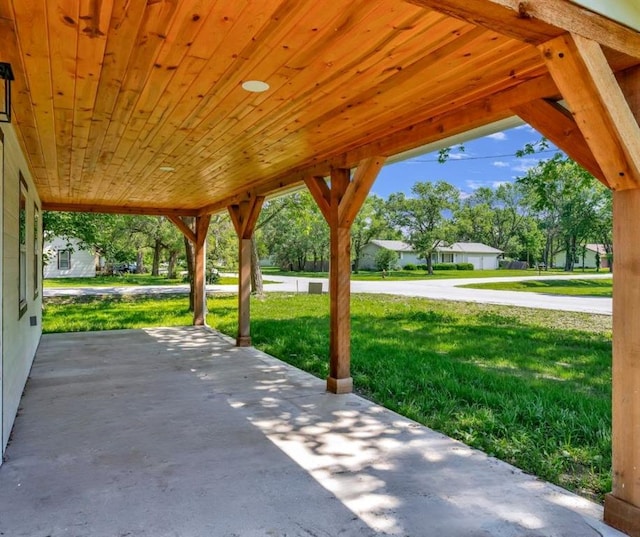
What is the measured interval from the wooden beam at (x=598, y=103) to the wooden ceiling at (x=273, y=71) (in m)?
0.09

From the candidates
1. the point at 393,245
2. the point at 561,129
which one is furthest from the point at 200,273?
the point at 393,245

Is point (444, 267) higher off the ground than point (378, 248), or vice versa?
point (378, 248)

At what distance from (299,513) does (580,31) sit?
2439 millimetres

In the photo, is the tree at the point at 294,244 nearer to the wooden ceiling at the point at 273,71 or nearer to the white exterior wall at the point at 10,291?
the white exterior wall at the point at 10,291

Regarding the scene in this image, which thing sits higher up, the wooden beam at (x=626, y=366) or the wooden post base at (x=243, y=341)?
the wooden beam at (x=626, y=366)

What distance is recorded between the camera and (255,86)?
2730 mm

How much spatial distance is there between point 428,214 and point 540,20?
114 feet

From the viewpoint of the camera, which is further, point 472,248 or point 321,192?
point 472,248

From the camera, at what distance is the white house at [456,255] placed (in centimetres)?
4234

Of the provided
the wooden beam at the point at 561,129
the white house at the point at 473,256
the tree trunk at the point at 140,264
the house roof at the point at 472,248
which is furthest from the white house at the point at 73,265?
the house roof at the point at 472,248

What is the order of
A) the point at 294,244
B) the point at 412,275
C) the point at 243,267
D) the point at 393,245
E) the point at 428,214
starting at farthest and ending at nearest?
1. the point at 393,245
2. the point at 294,244
3. the point at 428,214
4. the point at 412,275
5. the point at 243,267

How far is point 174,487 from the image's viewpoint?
258 centimetres

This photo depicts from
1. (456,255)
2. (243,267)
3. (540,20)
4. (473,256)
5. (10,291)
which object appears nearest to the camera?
(540,20)

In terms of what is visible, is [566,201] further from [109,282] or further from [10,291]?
[10,291]
